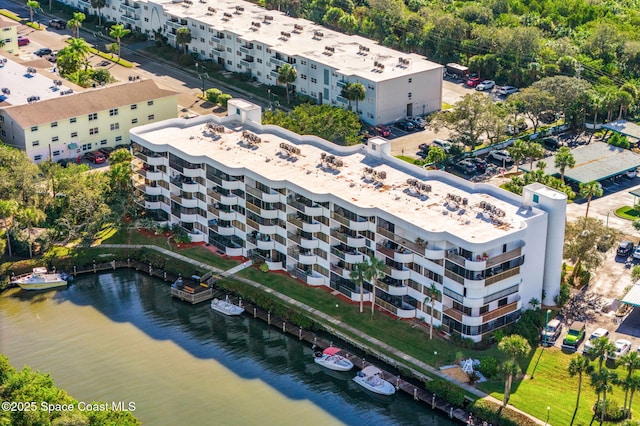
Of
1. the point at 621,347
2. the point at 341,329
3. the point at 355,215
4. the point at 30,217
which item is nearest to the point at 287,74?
the point at 30,217

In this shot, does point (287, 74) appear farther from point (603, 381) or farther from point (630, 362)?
point (603, 381)

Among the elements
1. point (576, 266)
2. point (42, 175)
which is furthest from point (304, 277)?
point (42, 175)

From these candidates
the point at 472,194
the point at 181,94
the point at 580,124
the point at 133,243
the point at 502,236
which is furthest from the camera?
the point at 181,94

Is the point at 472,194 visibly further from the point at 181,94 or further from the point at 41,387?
the point at 181,94

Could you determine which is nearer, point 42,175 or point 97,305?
point 97,305

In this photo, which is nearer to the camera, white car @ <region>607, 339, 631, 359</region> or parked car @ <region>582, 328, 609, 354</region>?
white car @ <region>607, 339, 631, 359</region>

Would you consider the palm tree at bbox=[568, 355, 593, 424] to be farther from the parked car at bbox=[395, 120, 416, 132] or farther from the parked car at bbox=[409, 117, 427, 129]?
the parked car at bbox=[409, 117, 427, 129]

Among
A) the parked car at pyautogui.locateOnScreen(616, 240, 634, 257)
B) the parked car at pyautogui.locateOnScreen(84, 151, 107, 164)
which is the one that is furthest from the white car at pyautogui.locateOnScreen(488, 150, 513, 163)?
the parked car at pyautogui.locateOnScreen(84, 151, 107, 164)
